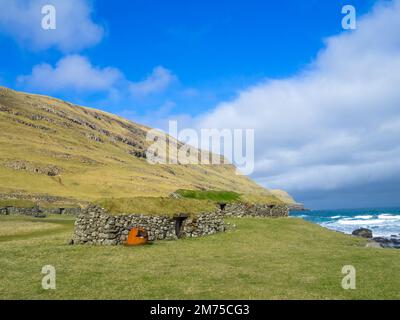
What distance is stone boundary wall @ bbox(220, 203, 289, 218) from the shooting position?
57.3 metres

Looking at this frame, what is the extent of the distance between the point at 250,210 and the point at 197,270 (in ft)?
123

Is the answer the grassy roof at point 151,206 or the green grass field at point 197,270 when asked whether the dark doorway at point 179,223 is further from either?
the green grass field at point 197,270

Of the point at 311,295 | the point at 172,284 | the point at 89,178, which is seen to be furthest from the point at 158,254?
the point at 89,178

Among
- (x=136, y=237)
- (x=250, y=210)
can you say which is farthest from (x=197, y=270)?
(x=250, y=210)

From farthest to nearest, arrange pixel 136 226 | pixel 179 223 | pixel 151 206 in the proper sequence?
pixel 179 223 < pixel 151 206 < pixel 136 226

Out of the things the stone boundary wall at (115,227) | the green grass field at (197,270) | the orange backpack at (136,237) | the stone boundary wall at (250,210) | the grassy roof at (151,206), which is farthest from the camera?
the stone boundary wall at (250,210)

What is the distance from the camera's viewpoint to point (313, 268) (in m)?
23.5

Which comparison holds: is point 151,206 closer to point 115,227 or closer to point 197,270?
point 115,227

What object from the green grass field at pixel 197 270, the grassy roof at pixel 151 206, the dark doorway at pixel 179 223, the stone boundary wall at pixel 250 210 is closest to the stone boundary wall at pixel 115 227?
the dark doorway at pixel 179 223

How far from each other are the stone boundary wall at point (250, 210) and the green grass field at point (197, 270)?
20118 millimetres

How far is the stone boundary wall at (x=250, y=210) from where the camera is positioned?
57.3m

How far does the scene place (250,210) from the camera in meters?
58.8
